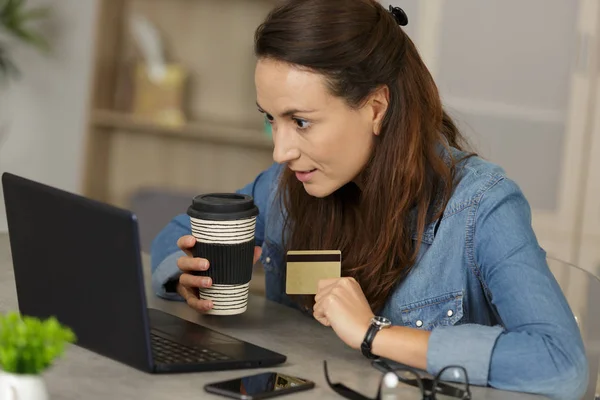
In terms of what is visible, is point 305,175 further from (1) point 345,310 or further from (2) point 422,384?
(2) point 422,384

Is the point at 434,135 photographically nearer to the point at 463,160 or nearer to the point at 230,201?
the point at 463,160

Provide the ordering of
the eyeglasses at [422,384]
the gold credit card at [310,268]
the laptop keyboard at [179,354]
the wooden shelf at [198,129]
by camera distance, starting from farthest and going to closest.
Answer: the wooden shelf at [198,129]
the gold credit card at [310,268]
the laptop keyboard at [179,354]
the eyeglasses at [422,384]

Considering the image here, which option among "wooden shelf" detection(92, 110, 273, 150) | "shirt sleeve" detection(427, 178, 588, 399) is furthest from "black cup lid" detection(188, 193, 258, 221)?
"wooden shelf" detection(92, 110, 273, 150)

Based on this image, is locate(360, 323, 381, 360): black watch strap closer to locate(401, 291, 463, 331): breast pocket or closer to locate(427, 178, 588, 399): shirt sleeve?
locate(427, 178, 588, 399): shirt sleeve

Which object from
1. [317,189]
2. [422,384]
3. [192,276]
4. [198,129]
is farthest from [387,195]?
[198,129]

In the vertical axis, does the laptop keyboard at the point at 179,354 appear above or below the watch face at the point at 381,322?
below

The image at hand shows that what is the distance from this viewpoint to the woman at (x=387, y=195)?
146cm

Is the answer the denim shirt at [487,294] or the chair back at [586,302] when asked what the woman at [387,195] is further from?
the chair back at [586,302]

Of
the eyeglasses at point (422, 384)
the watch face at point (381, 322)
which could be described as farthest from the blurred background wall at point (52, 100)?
the eyeglasses at point (422, 384)

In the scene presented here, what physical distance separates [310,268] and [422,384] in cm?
36

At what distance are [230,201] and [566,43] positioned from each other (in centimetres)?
205

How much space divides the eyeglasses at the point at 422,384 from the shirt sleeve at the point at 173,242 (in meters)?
0.46

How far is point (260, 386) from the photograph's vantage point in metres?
1.29

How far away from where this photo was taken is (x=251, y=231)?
5.08 ft
